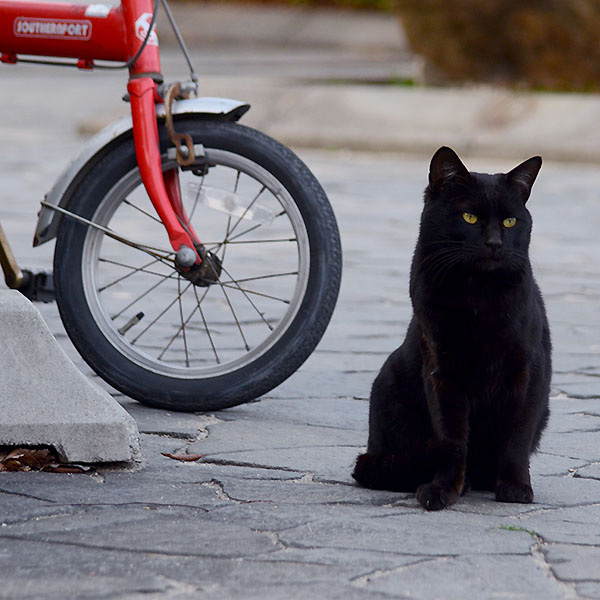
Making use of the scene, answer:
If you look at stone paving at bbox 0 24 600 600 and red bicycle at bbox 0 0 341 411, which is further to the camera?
red bicycle at bbox 0 0 341 411

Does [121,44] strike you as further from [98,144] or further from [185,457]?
[185,457]

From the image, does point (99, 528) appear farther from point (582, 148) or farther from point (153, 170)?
point (582, 148)

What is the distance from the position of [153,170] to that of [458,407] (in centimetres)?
118

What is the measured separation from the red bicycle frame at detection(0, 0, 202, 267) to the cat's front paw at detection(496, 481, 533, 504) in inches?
44.0

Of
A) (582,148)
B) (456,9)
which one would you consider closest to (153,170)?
(582,148)

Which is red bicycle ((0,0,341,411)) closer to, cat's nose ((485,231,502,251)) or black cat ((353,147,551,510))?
black cat ((353,147,551,510))

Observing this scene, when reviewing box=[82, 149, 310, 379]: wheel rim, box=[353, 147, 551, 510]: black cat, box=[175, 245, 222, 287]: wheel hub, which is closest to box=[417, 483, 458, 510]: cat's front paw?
box=[353, 147, 551, 510]: black cat

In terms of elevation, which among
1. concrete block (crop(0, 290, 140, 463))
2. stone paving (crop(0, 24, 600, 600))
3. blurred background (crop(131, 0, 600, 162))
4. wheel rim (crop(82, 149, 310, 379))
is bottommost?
stone paving (crop(0, 24, 600, 600))

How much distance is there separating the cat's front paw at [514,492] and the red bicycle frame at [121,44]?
3.67 feet

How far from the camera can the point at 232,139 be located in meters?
3.47

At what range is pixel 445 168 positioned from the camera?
2.80 meters

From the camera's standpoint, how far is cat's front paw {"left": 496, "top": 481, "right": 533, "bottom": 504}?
2740mm

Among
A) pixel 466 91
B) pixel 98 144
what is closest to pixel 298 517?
pixel 98 144

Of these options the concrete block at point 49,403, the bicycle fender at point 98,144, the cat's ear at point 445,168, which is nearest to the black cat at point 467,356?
the cat's ear at point 445,168
